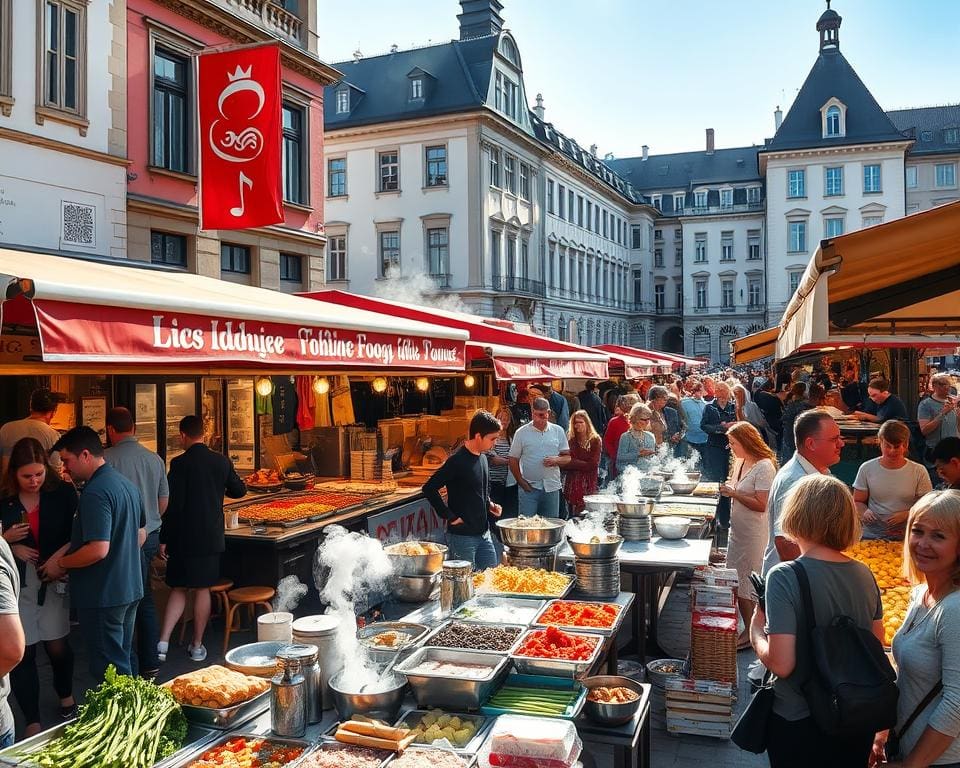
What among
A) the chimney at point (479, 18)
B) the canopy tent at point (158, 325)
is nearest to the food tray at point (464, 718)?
the canopy tent at point (158, 325)

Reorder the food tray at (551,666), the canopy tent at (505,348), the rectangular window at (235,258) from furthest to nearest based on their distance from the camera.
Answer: the rectangular window at (235,258) → the canopy tent at (505,348) → the food tray at (551,666)

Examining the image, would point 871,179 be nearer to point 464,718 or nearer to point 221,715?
point 464,718

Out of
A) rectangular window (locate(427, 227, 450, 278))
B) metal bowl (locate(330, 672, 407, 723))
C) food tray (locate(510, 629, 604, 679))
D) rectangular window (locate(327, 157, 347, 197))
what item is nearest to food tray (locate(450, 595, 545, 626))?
food tray (locate(510, 629, 604, 679))

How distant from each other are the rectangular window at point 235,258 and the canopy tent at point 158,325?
1049 cm

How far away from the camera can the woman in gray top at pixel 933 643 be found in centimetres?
288

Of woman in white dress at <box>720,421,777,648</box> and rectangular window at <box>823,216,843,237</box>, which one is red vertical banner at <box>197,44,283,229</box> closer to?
woman in white dress at <box>720,421,777,648</box>

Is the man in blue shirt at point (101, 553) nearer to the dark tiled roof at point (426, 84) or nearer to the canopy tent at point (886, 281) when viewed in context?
the canopy tent at point (886, 281)

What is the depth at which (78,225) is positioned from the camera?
12.0 m

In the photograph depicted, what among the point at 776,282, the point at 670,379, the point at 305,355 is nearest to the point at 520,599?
the point at 305,355

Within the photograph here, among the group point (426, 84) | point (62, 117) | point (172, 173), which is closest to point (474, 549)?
point (62, 117)

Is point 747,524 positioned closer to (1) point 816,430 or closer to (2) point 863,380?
(1) point 816,430

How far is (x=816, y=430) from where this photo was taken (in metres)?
4.86

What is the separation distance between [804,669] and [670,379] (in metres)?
26.8

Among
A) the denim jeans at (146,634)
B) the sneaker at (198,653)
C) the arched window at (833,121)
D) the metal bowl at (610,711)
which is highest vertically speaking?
the arched window at (833,121)
